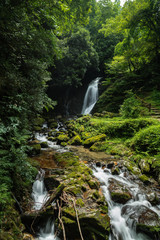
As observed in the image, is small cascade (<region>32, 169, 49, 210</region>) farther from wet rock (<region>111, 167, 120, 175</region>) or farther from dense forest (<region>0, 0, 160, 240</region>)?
wet rock (<region>111, 167, 120, 175</region>)

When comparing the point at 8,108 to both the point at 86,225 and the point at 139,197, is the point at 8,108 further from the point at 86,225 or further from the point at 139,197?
the point at 139,197

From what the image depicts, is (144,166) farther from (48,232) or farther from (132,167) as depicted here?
(48,232)

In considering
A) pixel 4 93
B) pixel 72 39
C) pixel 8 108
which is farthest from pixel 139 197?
pixel 72 39

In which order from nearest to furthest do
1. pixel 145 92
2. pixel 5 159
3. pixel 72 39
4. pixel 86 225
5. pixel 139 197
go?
pixel 86 225, pixel 5 159, pixel 139 197, pixel 145 92, pixel 72 39

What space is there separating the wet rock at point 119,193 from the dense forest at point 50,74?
7.92 feet

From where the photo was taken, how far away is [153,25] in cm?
1120

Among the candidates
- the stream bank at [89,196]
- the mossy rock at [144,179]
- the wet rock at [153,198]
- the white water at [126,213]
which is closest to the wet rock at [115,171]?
the stream bank at [89,196]

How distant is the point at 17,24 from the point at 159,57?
14.1 metres

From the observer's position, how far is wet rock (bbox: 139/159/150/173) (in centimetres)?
474

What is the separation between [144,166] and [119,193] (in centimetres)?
186

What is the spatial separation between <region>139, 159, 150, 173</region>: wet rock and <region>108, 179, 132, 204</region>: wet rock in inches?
50.2

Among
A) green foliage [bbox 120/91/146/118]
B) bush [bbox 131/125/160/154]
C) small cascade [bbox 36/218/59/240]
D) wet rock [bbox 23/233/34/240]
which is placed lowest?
small cascade [bbox 36/218/59/240]

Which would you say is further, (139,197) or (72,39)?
(72,39)

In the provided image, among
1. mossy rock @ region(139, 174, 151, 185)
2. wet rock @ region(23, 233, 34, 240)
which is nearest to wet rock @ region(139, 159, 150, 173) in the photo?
mossy rock @ region(139, 174, 151, 185)
